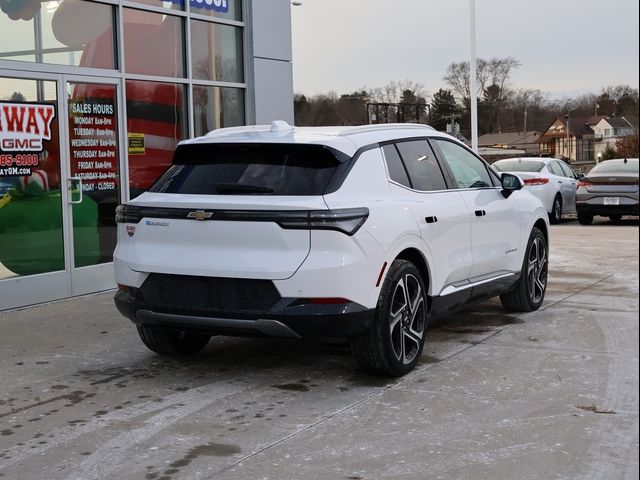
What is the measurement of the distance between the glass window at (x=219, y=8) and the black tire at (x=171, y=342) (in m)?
5.64

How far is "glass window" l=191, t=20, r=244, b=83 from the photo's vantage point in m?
10.6

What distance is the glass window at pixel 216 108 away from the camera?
10.6 metres

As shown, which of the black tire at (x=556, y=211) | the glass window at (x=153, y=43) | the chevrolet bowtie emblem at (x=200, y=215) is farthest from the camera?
the black tire at (x=556, y=211)

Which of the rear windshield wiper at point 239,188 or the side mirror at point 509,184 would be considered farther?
the side mirror at point 509,184

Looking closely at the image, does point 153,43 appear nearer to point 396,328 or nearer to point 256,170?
point 256,170

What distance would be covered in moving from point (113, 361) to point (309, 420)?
6.91ft

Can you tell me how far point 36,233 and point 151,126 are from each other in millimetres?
2120

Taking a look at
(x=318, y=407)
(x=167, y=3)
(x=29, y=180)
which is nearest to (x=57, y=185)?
(x=29, y=180)

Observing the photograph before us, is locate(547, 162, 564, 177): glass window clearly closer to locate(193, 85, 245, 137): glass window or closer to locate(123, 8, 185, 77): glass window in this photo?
locate(193, 85, 245, 137): glass window

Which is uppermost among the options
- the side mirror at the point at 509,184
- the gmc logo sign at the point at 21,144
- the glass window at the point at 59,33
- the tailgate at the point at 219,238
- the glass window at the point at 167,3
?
the glass window at the point at 167,3

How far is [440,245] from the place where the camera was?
19.4ft

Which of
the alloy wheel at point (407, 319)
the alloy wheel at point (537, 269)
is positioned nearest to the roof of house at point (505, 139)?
the alloy wheel at point (537, 269)

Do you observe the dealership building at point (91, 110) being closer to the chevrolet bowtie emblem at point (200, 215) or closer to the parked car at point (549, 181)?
the chevrolet bowtie emblem at point (200, 215)

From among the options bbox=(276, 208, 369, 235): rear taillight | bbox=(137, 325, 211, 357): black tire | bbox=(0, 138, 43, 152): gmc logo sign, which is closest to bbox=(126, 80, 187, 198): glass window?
bbox=(0, 138, 43, 152): gmc logo sign
